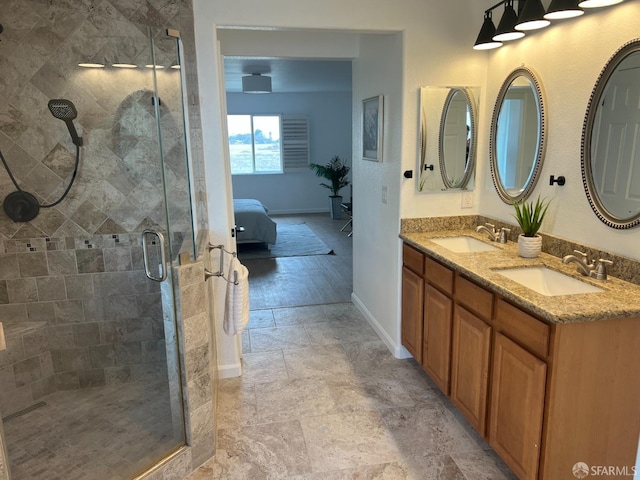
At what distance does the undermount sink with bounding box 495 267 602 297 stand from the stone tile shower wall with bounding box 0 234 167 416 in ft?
6.31

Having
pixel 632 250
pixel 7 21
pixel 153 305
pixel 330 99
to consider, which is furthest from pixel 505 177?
pixel 330 99

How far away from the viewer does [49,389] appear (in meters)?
2.71

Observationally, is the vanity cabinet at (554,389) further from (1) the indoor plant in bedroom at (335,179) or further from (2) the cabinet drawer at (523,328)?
(1) the indoor plant in bedroom at (335,179)

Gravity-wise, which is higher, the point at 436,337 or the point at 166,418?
the point at 436,337

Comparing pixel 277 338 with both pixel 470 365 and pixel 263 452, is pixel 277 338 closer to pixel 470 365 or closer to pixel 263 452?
pixel 263 452

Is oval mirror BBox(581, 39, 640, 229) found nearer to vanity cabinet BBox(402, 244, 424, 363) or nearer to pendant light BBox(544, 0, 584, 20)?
pendant light BBox(544, 0, 584, 20)

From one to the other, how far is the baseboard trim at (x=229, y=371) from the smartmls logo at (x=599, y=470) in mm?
2001

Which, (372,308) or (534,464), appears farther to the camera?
(372,308)

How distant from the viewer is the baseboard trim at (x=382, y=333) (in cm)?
325

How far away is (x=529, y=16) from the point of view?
213cm

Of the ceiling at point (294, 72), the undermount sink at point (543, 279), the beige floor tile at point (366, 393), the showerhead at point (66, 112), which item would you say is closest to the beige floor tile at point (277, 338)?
the beige floor tile at point (366, 393)

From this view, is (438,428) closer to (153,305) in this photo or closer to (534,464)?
(534,464)

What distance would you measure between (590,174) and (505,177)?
28.5 inches

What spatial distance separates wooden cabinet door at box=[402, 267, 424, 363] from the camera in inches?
113
